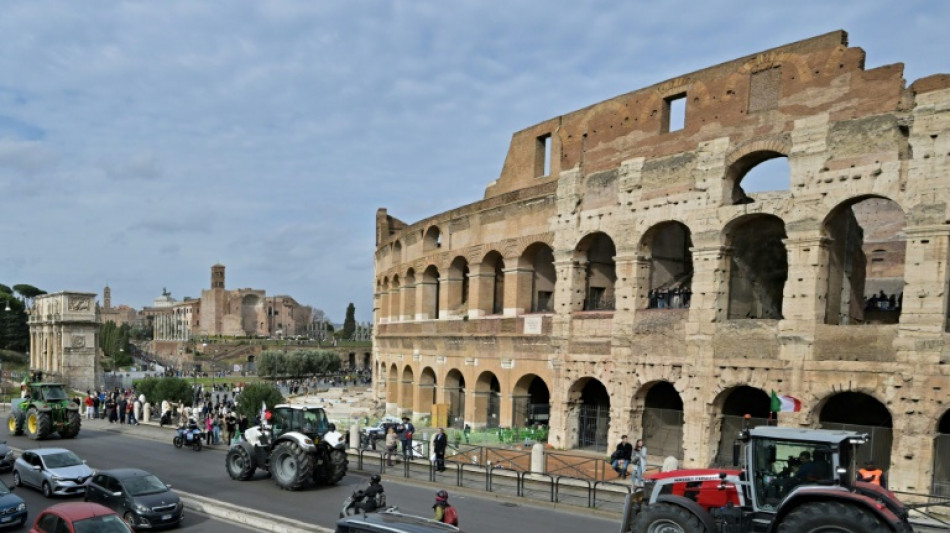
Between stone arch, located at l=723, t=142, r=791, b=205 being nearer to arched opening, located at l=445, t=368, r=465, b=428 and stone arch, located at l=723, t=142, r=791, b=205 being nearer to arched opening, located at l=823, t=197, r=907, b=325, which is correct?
arched opening, located at l=823, t=197, r=907, b=325

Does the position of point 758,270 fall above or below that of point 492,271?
above

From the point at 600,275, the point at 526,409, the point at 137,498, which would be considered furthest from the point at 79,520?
the point at 600,275

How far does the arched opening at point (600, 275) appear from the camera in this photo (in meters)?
28.8

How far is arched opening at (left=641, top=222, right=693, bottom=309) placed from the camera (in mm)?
25156

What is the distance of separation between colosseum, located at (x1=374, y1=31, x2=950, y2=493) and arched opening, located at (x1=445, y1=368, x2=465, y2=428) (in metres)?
0.12

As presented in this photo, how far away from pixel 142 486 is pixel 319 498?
4.18 metres

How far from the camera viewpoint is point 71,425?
2709cm

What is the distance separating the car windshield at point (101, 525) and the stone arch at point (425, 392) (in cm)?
2579

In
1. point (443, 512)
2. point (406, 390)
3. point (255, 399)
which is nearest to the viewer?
point (443, 512)

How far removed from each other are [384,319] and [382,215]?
7.23 meters

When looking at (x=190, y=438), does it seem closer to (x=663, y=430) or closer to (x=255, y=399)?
(x=255, y=399)

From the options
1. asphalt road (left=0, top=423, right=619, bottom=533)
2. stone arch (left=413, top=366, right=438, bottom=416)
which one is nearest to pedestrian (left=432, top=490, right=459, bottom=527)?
asphalt road (left=0, top=423, right=619, bottom=533)

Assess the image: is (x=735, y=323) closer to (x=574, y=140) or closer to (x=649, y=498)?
(x=574, y=140)

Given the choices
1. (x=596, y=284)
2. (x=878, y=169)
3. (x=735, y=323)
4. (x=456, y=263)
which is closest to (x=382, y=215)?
(x=456, y=263)
